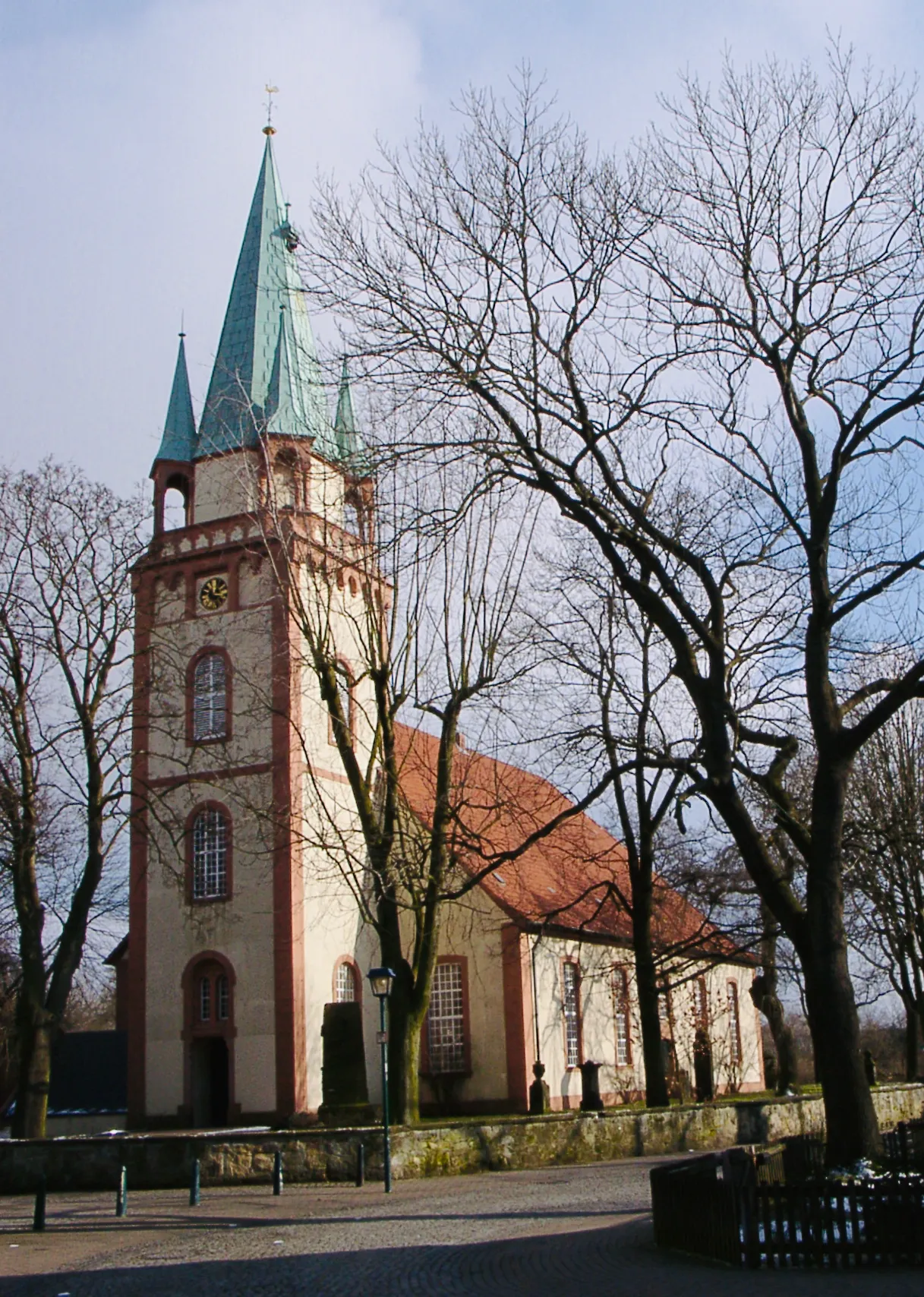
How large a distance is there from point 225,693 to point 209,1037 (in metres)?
8.21

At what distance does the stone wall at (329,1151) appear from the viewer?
766 inches

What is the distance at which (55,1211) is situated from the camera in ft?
56.6

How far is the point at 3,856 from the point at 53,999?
124 inches

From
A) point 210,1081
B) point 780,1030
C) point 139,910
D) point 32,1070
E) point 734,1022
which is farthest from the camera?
point 734,1022

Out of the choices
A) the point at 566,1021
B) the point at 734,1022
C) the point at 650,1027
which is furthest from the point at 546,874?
the point at 734,1022

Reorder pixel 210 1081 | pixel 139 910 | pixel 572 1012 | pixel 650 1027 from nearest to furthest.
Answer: pixel 650 1027 → pixel 210 1081 → pixel 139 910 → pixel 572 1012

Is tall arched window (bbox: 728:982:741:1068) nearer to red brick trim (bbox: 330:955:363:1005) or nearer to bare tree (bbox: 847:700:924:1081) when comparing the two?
bare tree (bbox: 847:700:924:1081)

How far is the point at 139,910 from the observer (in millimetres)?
33219

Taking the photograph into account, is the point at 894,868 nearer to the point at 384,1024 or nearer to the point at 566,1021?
the point at 566,1021

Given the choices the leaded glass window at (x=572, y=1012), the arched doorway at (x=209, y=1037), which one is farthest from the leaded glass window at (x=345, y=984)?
the leaded glass window at (x=572, y=1012)

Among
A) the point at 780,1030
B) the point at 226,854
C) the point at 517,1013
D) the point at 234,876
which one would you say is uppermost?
the point at 226,854

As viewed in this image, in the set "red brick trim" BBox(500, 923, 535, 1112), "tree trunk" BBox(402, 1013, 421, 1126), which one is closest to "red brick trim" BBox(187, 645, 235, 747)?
"red brick trim" BBox(500, 923, 535, 1112)

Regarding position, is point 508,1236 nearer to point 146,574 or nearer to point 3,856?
point 3,856

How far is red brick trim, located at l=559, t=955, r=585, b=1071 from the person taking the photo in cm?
3491
